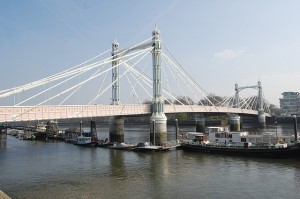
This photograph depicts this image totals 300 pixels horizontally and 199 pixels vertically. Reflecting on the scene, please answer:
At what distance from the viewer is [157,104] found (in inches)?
2261

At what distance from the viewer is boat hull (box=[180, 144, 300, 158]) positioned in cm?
4022

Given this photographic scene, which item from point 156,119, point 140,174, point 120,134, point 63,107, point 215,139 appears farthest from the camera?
point 120,134

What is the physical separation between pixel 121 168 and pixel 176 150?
1576 cm

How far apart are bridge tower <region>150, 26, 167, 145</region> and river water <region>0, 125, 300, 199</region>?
11183mm

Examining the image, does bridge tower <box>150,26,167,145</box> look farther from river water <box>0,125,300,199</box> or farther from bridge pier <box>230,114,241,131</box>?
bridge pier <box>230,114,241,131</box>

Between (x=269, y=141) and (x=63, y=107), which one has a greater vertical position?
(x=63, y=107)

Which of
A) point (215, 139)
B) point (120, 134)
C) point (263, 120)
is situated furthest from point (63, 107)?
point (263, 120)

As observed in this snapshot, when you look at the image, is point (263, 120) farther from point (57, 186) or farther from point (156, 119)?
point (57, 186)

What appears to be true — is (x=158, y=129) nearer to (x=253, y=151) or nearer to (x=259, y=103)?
(x=253, y=151)

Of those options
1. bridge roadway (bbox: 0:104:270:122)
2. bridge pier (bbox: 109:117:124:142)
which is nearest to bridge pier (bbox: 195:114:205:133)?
bridge roadway (bbox: 0:104:270:122)

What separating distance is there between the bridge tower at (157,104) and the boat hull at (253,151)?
7620mm

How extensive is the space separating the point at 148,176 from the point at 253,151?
16866 mm

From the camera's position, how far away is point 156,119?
186ft

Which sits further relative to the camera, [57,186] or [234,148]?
[234,148]
